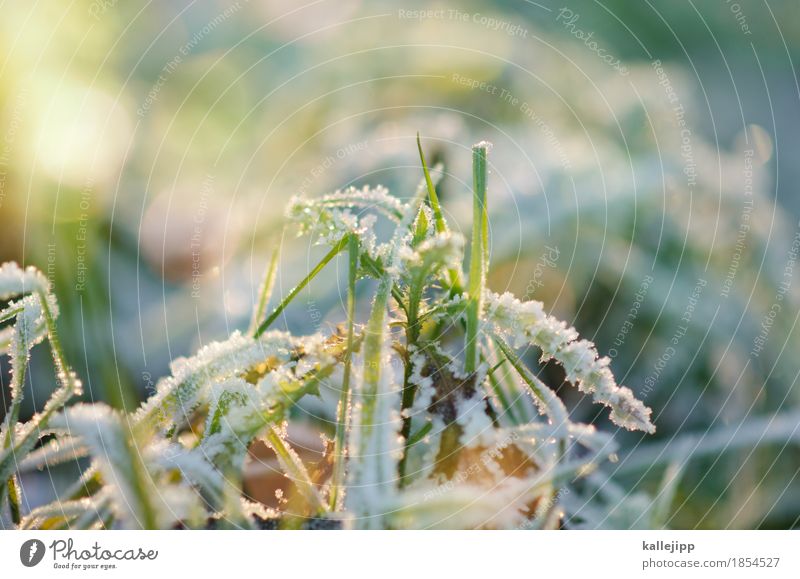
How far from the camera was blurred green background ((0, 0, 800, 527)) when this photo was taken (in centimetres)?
65

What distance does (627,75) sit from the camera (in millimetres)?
927

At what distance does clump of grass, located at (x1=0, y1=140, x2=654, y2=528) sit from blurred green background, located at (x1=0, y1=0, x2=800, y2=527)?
3.2 inches

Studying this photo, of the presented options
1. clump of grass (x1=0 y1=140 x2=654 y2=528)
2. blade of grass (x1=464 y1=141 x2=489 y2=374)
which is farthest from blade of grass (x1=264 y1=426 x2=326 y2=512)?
blade of grass (x1=464 y1=141 x2=489 y2=374)

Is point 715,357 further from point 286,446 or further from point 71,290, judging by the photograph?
point 71,290

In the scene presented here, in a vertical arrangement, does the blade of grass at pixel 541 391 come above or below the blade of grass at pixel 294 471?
above

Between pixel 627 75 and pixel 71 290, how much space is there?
0.73 metres

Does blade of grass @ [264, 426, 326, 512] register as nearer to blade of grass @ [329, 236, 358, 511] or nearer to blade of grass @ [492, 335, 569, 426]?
blade of grass @ [329, 236, 358, 511]

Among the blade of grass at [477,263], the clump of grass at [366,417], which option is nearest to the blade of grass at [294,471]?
the clump of grass at [366,417]
